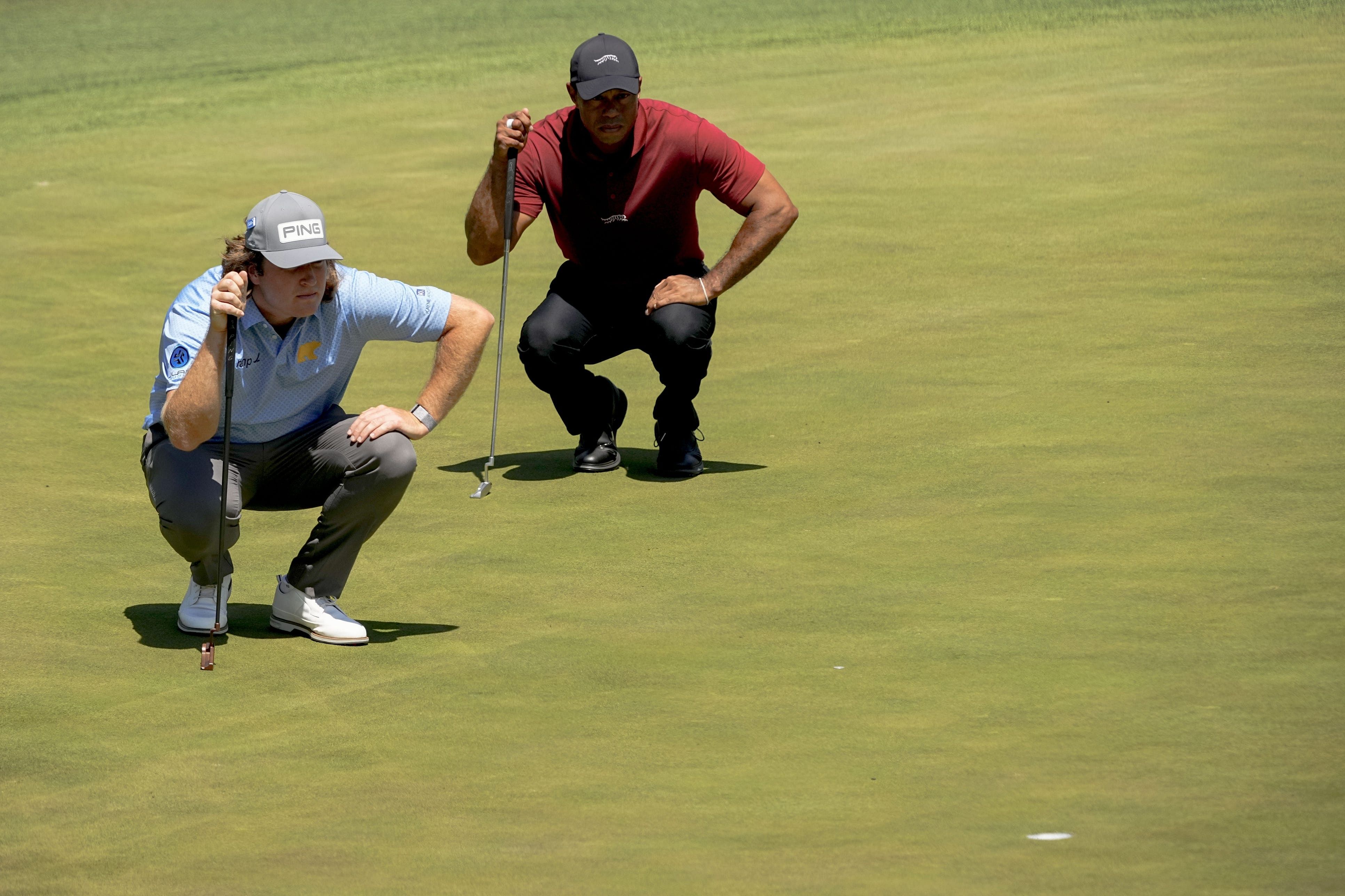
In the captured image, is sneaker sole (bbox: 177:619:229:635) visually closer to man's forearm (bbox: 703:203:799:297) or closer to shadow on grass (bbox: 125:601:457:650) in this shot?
shadow on grass (bbox: 125:601:457:650)

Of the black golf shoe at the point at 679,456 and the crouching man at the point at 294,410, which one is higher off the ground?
the crouching man at the point at 294,410

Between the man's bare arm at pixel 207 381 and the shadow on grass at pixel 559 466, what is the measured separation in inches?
79.6

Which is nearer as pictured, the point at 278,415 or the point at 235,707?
the point at 235,707

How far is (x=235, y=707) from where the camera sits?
204 inches

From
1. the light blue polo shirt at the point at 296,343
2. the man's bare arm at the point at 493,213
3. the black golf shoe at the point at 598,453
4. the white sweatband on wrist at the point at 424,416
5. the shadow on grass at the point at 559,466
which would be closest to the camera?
the light blue polo shirt at the point at 296,343

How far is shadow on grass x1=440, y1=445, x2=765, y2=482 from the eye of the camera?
24.5 ft

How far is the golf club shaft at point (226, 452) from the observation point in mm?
5445

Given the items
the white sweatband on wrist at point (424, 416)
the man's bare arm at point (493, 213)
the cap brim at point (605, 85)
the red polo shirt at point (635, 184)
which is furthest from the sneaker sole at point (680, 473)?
the white sweatband on wrist at point (424, 416)

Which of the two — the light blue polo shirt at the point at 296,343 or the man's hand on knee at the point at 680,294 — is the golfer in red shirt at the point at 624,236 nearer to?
the man's hand on knee at the point at 680,294

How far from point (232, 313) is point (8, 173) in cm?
863

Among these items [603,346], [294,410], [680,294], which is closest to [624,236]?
[680,294]

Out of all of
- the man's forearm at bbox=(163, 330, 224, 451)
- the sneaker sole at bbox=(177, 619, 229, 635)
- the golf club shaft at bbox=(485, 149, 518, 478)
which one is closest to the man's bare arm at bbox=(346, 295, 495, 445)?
the man's forearm at bbox=(163, 330, 224, 451)

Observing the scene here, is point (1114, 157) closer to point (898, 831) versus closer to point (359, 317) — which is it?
point (359, 317)

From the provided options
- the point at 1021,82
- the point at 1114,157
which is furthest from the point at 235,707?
the point at 1021,82
